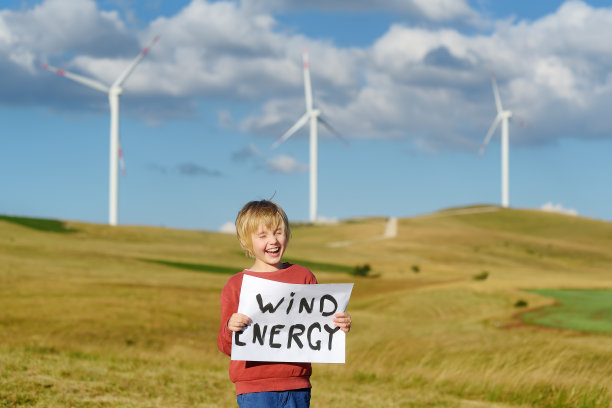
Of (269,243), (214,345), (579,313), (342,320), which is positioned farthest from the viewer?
(579,313)

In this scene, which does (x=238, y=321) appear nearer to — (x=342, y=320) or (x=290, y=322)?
(x=290, y=322)

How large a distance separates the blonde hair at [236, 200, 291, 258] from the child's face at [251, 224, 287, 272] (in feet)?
0.10

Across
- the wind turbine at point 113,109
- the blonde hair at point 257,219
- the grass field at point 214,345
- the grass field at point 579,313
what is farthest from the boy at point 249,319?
the wind turbine at point 113,109

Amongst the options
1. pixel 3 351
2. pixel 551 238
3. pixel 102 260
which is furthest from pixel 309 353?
pixel 551 238

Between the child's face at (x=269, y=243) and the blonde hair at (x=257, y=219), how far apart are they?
3 cm

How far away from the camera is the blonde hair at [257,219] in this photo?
584cm

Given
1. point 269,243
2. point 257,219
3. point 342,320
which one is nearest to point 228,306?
point 269,243

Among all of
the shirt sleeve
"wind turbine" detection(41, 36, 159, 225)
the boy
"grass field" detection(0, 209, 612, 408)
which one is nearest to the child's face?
the boy

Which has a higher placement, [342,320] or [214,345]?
[342,320]

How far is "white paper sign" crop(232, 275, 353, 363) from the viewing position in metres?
5.90

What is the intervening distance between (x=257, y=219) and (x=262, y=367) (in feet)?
3.68

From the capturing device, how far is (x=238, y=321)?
587cm

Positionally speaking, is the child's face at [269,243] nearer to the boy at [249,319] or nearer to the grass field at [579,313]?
the boy at [249,319]

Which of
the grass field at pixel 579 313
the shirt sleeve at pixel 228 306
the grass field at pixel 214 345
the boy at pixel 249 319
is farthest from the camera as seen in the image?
the grass field at pixel 579 313
